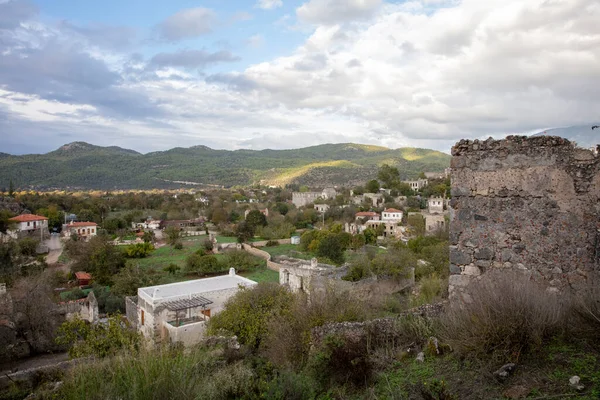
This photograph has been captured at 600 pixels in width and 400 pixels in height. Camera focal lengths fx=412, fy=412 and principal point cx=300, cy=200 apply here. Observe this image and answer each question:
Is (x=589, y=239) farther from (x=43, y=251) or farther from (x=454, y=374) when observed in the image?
(x=43, y=251)

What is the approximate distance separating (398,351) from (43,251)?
41436mm

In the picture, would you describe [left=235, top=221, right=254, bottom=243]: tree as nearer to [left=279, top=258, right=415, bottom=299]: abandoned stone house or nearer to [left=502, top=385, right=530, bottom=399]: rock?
[left=279, top=258, right=415, bottom=299]: abandoned stone house

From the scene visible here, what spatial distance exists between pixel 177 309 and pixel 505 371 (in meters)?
13.5

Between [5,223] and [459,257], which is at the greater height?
[459,257]

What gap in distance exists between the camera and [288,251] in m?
38.0

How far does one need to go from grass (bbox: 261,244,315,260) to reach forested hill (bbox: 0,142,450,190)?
2365 inches

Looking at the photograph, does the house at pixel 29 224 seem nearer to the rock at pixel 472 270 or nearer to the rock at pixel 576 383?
the rock at pixel 472 270

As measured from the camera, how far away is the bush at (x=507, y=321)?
13.1 feet

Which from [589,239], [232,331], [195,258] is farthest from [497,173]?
[195,258]

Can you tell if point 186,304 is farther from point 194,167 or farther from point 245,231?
point 194,167

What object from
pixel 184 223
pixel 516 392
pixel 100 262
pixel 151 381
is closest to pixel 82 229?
pixel 184 223

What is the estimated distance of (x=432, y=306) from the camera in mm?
6094

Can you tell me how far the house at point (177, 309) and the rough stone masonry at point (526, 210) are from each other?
1085 centimetres

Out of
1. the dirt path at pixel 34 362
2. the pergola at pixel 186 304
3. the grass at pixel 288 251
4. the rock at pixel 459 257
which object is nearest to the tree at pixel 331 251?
the grass at pixel 288 251
